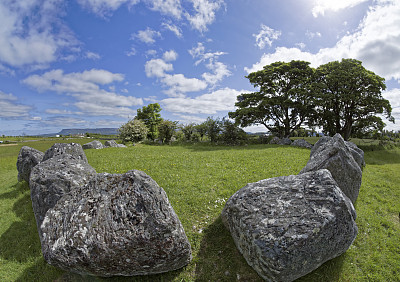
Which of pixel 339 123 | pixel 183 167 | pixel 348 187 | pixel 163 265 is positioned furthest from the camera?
pixel 339 123

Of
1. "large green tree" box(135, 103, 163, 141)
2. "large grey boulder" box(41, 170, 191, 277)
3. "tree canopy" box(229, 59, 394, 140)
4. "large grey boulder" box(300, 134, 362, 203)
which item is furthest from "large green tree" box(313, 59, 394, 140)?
"large green tree" box(135, 103, 163, 141)

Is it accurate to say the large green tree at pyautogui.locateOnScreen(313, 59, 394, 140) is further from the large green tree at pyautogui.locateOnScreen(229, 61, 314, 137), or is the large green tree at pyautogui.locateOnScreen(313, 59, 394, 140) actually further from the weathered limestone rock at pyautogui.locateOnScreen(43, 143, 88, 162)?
the weathered limestone rock at pyautogui.locateOnScreen(43, 143, 88, 162)

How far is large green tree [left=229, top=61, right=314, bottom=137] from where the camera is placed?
2859cm

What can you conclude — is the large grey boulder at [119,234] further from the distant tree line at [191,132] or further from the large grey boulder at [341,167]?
the distant tree line at [191,132]

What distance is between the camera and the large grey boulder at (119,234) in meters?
3.93

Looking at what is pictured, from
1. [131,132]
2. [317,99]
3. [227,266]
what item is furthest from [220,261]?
[131,132]

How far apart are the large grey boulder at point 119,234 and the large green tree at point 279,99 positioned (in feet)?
89.2

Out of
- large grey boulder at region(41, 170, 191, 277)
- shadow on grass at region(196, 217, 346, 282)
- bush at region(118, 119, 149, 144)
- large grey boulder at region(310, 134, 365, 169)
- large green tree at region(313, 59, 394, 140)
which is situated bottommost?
shadow on grass at region(196, 217, 346, 282)

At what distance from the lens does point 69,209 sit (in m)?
4.57

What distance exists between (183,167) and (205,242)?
6.88 m

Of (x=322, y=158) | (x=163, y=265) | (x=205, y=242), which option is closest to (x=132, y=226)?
A: (x=163, y=265)

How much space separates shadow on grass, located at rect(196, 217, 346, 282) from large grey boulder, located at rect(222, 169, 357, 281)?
0.49 m

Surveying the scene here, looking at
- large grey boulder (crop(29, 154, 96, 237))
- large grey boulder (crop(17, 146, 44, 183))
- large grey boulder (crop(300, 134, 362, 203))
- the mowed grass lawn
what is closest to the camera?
the mowed grass lawn

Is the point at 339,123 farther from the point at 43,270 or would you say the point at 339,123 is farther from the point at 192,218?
the point at 43,270
